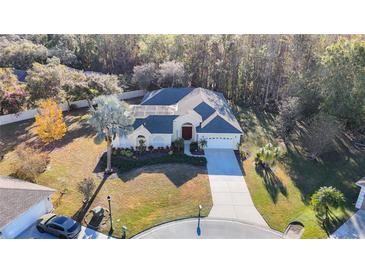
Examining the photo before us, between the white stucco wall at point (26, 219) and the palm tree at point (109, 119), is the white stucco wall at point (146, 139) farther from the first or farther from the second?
the white stucco wall at point (26, 219)

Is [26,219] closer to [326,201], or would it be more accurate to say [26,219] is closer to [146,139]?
[146,139]


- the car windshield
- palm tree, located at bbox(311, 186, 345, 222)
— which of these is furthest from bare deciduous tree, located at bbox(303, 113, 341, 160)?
the car windshield

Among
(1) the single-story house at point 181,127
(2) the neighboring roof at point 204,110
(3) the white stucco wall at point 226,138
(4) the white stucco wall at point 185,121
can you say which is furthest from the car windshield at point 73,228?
(2) the neighboring roof at point 204,110

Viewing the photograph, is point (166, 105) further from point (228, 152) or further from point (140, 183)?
point (140, 183)

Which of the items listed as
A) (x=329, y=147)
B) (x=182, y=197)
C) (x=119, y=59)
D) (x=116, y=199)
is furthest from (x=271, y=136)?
(x=119, y=59)

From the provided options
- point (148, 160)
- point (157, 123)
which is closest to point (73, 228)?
point (148, 160)

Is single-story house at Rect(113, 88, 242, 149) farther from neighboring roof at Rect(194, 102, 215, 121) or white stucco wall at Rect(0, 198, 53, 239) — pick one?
white stucco wall at Rect(0, 198, 53, 239)
